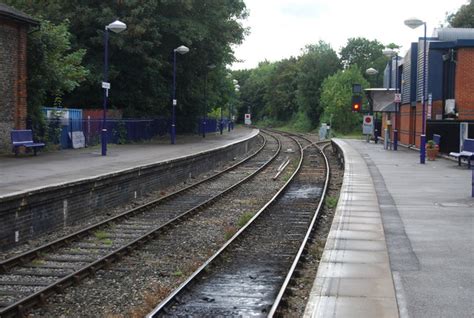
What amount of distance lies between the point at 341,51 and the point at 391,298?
3754 inches

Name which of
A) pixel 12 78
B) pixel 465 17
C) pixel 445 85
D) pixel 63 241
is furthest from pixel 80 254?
pixel 465 17

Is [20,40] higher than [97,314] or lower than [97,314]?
higher

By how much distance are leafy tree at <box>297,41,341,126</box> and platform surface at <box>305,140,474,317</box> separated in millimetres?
67776

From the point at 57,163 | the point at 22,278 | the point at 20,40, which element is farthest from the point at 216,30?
the point at 22,278

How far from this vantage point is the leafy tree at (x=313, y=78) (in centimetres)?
8494

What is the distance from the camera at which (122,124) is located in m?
33.3

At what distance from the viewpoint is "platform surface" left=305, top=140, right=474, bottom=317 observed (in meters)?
6.45

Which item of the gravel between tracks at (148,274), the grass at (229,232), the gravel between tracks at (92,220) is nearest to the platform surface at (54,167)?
the gravel between tracks at (92,220)

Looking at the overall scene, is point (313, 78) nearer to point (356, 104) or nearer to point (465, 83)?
point (356, 104)

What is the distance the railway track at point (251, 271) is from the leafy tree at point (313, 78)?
6993 cm

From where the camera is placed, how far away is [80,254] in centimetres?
1027

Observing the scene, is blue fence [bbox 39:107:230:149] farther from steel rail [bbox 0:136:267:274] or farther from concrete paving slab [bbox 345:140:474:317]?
concrete paving slab [bbox 345:140:474:317]

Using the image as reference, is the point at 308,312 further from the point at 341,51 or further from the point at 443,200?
the point at 341,51

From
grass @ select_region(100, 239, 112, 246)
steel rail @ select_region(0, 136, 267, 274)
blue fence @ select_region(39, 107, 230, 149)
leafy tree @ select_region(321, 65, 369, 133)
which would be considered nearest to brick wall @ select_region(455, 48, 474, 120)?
blue fence @ select_region(39, 107, 230, 149)
